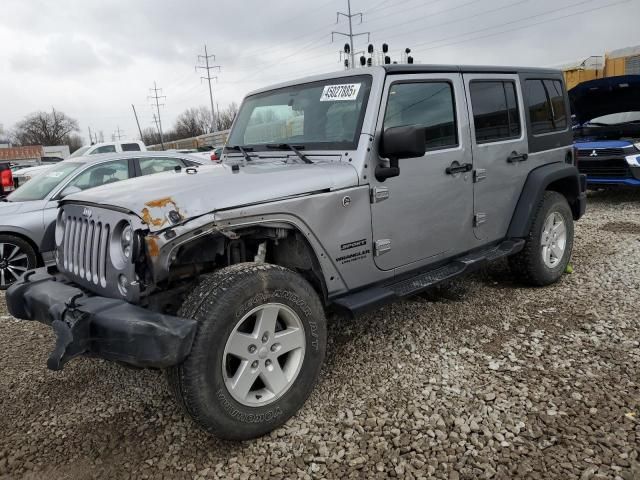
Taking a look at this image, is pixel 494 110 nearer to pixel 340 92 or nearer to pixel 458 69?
pixel 458 69

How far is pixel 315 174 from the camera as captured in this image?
9.53 ft

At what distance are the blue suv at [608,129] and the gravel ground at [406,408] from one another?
514 cm

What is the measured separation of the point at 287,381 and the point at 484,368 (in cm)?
141

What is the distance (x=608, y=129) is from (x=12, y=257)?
10399 mm

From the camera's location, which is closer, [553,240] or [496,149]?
[496,149]

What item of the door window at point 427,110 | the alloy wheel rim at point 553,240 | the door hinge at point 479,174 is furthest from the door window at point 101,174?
the alloy wheel rim at point 553,240

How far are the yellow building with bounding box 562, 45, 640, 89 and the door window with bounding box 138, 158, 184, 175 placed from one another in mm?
11848

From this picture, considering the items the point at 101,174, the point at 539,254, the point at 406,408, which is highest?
the point at 101,174

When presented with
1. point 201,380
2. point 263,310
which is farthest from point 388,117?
point 201,380

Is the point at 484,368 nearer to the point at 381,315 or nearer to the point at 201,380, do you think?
the point at 381,315

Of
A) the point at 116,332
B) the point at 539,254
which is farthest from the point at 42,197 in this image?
the point at 539,254

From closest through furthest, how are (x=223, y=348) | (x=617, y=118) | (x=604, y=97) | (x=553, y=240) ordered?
1. (x=223, y=348)
2. (x=553, y=240)
3. (x=604, y=97)
4. (x=617, y=118)

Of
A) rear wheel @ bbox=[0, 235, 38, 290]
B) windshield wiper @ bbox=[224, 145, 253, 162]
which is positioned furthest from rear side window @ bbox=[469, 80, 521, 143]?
rear wheel @ bbox=[0, 235, 38, 290]

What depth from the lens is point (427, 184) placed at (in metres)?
3.46
